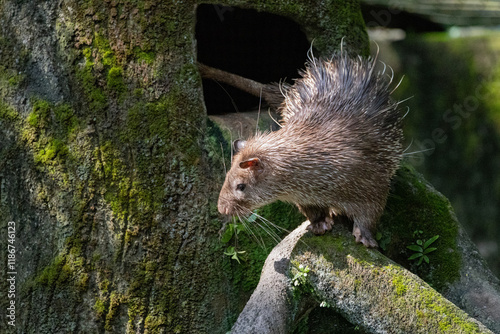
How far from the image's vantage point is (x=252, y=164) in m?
3.93

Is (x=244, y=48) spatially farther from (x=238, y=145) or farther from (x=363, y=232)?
(x=363, y=232)

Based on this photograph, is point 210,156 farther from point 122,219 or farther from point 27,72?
point 27,72

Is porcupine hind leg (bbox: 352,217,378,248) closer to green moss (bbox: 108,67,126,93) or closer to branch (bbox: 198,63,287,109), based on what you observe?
branch (bbox: 198,63,287,109)

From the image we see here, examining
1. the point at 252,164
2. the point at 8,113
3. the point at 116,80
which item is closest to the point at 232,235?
the point at 252,164

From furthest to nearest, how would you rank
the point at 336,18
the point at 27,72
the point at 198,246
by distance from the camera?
the point at 336,18 → the point at 198,246 → the point at 27,72

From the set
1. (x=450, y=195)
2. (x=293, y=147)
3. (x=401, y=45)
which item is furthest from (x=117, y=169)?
(x=450, y=195)

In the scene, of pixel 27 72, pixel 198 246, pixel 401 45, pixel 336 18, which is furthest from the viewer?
pixel 401 45

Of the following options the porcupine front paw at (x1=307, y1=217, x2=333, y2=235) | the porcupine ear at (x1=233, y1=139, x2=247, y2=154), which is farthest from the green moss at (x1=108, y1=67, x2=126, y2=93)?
the porcupine front paw at (x1=307, y1=217, x2=333, y2=235)

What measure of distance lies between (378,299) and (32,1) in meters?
3.18

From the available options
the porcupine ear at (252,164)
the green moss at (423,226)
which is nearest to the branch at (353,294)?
the porcupine ear at (252,164)

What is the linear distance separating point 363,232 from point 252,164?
962 millimetres

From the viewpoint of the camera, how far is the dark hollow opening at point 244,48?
6008 mm

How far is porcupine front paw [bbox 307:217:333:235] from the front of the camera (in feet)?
14.0

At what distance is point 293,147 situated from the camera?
4.03 metres
